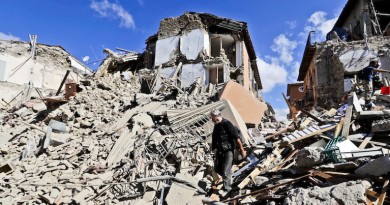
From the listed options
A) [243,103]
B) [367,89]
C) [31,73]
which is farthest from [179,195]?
[31,73]

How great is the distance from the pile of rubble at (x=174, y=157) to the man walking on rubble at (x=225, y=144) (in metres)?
0.32

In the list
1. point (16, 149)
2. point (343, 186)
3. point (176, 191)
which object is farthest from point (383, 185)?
point (16, 149)

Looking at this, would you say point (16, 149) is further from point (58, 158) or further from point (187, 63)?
point (187, 63)

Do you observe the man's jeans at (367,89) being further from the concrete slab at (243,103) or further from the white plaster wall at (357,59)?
the white plaster wall at (357,59)

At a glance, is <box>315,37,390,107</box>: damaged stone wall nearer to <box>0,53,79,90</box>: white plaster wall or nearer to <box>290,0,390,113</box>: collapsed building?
<box>290,0,390,113</box>: collapsed building

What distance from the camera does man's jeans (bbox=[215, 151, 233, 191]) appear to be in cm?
541

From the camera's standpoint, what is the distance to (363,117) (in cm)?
635

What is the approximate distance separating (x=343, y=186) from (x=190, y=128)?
6.07 metres

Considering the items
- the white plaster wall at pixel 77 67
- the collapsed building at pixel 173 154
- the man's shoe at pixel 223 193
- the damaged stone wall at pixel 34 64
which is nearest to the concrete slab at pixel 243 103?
the collapsed building at pixel 173 154

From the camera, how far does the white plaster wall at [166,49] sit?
73.1 feet

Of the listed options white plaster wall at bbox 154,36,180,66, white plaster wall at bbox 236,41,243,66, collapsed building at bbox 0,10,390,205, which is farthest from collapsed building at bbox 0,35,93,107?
white plaster wall at bbox 236,41,243,66

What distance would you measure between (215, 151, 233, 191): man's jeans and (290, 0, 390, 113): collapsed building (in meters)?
13.2

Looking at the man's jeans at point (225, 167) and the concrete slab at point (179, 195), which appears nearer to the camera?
the man's jeans at point (225, 167)

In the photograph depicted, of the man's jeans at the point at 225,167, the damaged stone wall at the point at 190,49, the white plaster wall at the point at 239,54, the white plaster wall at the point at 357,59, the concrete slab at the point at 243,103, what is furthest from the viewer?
the white plaster wall at the point at 239,54
